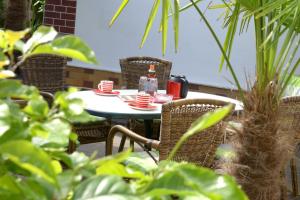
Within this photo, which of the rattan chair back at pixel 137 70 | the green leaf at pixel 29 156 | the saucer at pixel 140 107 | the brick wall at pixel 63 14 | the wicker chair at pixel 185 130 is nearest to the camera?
the green leaf at pixel 29 156

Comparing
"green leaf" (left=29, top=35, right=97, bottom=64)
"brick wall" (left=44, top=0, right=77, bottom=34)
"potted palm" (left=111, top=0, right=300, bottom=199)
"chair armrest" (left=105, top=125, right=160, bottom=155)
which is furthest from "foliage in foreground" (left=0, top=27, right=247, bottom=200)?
"brick wall" (left=44, top=0, right=77, bottom=34)

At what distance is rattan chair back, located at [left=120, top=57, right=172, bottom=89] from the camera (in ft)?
16.7

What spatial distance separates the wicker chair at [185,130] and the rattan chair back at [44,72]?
5.79ft

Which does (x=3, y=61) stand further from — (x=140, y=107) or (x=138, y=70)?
(x=138, y=70)

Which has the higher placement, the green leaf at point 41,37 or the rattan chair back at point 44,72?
the green leaf at point 41,37

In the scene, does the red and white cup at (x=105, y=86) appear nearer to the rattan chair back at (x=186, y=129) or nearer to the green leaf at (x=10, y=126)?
the rattan chair back at (x=186, y=129)

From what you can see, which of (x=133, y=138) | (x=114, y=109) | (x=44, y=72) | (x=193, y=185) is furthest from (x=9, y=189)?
(x=44, y=72)

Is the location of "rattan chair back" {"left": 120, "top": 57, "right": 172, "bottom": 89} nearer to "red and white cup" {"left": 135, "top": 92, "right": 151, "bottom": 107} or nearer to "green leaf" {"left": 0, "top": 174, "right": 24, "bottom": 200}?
"red and white cup" {"left": 135, "top": 92, "right": 151, "bottom": 107}

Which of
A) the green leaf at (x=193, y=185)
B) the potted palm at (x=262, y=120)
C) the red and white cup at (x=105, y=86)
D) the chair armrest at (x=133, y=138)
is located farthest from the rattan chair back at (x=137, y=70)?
the green leaf at (x=193, y=185)

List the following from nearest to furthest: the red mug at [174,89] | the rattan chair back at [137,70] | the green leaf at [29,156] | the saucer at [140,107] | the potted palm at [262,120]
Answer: the green leaf at [29,156], the potted palm at [262,120], the saucer at [140,107], the red mug at [174,89], the rattan chair back at [137,70]

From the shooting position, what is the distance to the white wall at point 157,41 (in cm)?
663

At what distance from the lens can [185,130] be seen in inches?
115

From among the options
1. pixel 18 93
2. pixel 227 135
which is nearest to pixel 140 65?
pixel 227 135

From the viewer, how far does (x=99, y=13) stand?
287 inches
